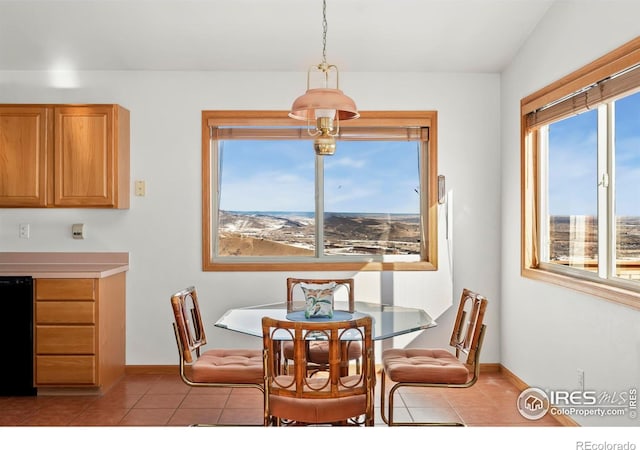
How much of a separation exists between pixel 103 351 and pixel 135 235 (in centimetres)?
95

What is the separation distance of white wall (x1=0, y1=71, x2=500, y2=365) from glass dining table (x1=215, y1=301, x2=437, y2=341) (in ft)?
3.73

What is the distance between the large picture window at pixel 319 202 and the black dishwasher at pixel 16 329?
142 cm

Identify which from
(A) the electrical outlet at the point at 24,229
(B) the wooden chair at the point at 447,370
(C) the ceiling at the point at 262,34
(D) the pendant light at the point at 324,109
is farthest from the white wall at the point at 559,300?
(A) the electrical outlet at the point at 24,229

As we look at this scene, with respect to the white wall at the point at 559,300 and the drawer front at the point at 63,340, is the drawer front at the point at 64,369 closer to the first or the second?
the drawer front at the point at 63,340

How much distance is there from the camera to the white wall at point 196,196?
4582 millimetres

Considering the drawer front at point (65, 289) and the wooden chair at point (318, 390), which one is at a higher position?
the drawer front at point (65, 289)

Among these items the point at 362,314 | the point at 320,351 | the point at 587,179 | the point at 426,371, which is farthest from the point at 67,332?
the point at 587,179

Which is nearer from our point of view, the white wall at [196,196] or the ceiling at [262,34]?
the ceiling at [262,34]

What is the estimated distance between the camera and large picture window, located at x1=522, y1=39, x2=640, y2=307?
288 centimetres

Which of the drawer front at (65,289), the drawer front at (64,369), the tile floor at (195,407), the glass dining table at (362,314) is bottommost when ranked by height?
the tile floor at (195,407)

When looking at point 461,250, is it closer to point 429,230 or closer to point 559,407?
point 429,230

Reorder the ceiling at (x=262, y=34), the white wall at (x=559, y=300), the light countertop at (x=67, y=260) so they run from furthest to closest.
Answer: the light countertop at (x=67, y=260)
the ceiling at (x=262, y=34)
the white wall at (x=559, y=300)

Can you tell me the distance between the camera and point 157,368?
4613 millimetres
